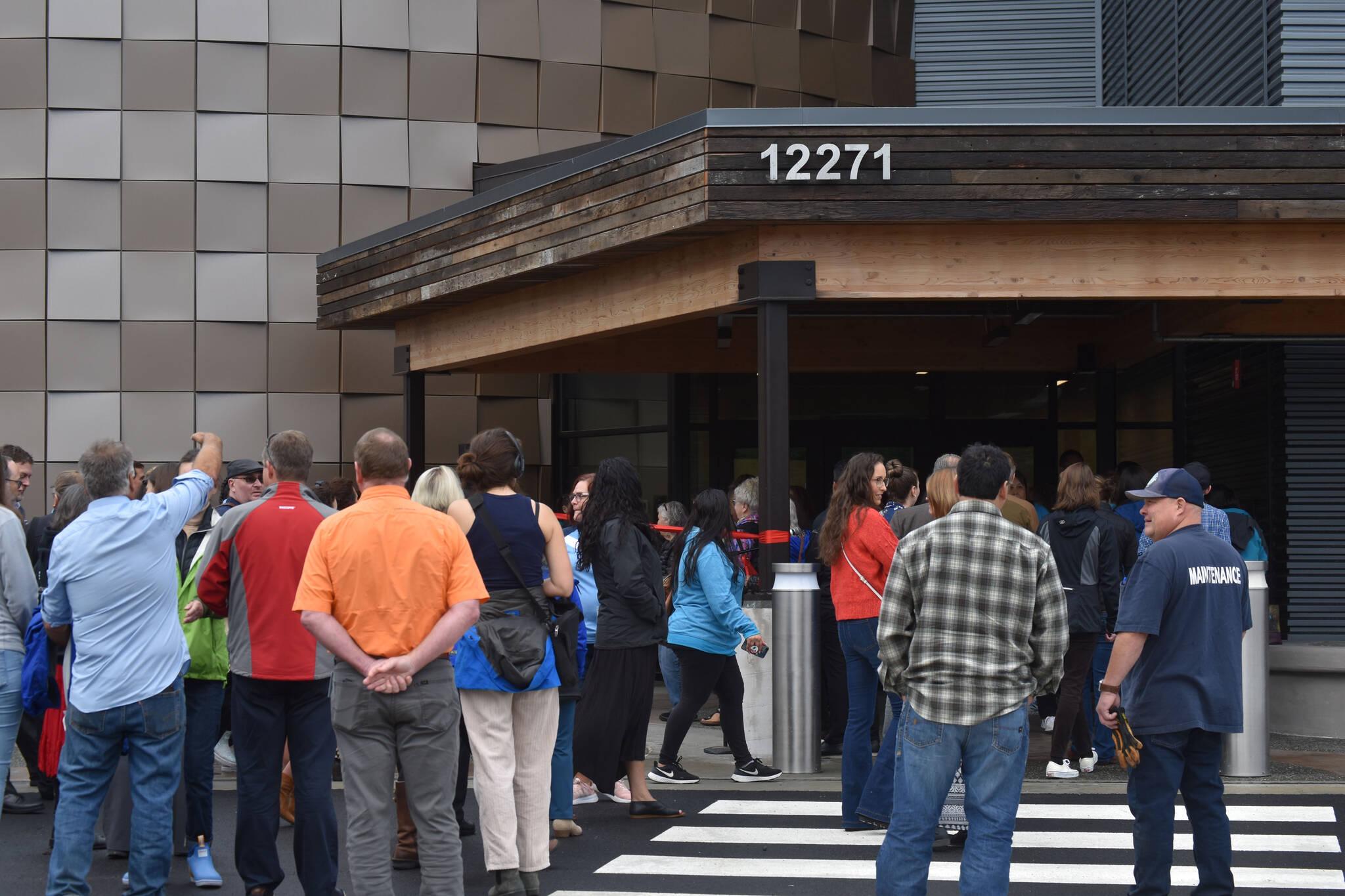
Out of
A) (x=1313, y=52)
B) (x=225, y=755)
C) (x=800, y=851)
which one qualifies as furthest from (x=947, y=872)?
(x=1313, y=52)

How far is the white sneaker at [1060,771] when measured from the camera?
359 inches

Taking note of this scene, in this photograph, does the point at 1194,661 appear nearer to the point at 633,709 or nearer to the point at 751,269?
the point at 633,709

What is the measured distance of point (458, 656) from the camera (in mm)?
6328

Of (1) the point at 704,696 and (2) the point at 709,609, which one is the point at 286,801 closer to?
(1) the point at 704,696

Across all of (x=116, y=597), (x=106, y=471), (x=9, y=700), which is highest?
(x=106, y=471)

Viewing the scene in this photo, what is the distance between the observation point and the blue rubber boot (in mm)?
6602

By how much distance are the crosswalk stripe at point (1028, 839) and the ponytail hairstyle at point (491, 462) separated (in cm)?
240

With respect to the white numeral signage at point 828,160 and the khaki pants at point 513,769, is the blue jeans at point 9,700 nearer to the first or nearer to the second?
the khaki pants at point 513,769

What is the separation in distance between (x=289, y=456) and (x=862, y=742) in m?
3.42

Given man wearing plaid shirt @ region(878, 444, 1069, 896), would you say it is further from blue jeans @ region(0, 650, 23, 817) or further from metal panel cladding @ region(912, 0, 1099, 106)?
metal panel cladding @ region(912, 0, 1099, 106)

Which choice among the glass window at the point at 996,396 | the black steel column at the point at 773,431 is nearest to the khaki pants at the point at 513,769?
the black steel column at the point at 773,431

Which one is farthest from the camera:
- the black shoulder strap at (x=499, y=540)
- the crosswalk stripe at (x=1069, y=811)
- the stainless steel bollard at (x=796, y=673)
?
the stainless steel bollard at (x=796, y=673)

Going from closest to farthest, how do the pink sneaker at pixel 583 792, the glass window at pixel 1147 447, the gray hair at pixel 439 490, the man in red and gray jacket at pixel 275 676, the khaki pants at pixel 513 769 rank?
the man in red and gray jacket at pixel 275 676 < the khaki pants at pixel 513 769 < the gray hair at pixel 439 490 < the pink sneaker at pixel 583 792 < the glass window at pixel 1147 447

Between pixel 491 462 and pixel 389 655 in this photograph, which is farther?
pixel 491 462
